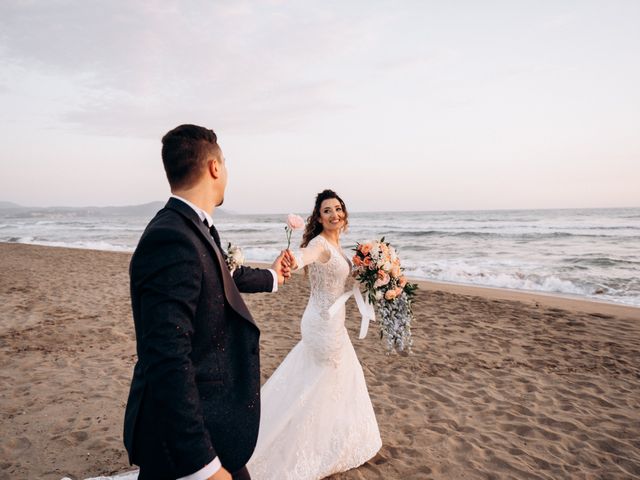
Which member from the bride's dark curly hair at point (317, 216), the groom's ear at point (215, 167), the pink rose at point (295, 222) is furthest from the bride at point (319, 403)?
the groom's ear at point (215, 167)

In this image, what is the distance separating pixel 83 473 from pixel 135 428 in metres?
3.11

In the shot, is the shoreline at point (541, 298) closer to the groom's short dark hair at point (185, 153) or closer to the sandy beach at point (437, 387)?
the sandy beach at point (437, 387)

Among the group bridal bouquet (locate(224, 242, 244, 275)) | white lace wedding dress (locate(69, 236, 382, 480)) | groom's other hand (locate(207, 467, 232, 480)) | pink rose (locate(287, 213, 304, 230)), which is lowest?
white lace wedding dress (locate(69, 236, 382, 480))

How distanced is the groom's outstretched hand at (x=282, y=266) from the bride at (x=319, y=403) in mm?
441

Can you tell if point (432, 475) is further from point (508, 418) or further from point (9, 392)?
point (9, 392)

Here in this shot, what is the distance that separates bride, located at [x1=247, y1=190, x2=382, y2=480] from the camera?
3586 millimetres

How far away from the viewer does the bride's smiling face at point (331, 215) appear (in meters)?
4.40

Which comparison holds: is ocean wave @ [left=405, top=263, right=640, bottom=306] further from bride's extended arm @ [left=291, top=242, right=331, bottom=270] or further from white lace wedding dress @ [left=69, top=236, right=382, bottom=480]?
bride's extended arm @ [left=291, top=242, right=331, bottom=270]

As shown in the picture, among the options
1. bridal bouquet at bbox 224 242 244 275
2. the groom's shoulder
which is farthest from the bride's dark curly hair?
the groom's shoulder

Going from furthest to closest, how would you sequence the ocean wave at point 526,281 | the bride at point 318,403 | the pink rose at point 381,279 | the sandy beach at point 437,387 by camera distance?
the ocean wave at point 526,281
the sandy beach at point 437,387
the pink rose at point 381,279
the bride at point 318,403

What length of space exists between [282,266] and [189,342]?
1.40m

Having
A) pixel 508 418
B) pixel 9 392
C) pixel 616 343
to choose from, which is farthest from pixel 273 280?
pixel 616 343

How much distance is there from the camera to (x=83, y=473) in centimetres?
384

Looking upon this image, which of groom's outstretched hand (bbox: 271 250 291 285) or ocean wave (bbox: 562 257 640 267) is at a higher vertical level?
groom's outstretched hand (bbox: 271 250 291 285)
